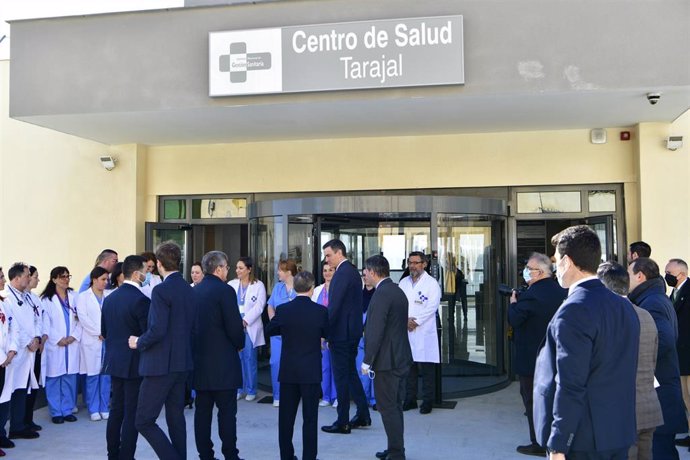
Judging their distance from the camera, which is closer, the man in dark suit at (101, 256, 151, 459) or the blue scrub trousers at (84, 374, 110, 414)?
the man in dark suit at (101, 256, 151, 459)

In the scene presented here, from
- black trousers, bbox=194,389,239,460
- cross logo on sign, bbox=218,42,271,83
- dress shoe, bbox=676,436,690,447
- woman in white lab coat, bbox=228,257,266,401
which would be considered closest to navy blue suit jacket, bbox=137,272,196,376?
black trousers, bbox=194,389,239,460

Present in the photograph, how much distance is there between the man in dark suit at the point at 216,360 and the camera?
5.21 meters

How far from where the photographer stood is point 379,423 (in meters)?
6.93

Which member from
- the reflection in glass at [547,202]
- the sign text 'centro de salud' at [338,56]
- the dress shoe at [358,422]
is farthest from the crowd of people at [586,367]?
the reflection in glass at [547,202]

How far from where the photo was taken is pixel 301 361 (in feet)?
16.9

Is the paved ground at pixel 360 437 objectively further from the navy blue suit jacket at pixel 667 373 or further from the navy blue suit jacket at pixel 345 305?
the navy blue suit jacket at pixel 667 373

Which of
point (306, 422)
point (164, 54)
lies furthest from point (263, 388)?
point (164, 54)

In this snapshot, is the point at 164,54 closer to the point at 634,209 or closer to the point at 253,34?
the point at 253,34

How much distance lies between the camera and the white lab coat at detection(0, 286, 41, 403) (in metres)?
6.27

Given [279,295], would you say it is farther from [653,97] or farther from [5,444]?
[653,97]

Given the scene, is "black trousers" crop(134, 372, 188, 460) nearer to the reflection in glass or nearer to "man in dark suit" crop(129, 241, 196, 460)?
"man in dark suit" crop(129, 241, 196, 460)

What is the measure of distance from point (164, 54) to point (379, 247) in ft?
11.7

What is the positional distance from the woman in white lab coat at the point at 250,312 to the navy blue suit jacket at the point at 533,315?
3.36 m

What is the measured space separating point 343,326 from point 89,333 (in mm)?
2960
